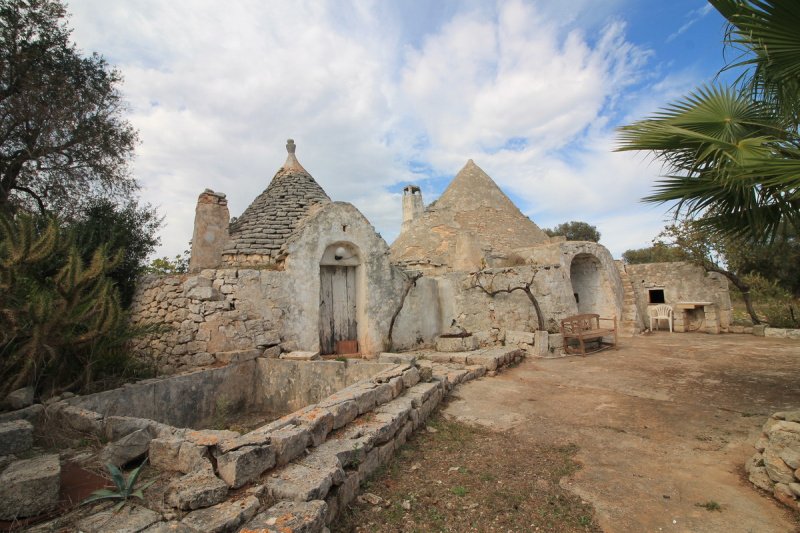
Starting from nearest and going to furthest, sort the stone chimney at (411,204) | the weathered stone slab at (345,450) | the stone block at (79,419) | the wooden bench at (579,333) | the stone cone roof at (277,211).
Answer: the weathered stone slab at (345,450)
the stone block at (79,419)
the stone cone roof at (277,211)
the wooden bench at (579,333)
the stone chimney at (411,204)

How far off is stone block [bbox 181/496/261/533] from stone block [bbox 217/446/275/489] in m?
0.20

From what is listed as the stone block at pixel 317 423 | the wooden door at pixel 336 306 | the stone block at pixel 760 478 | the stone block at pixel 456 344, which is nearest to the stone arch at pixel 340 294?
the wooden door at pixel 336 306

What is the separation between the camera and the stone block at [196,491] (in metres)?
2.30

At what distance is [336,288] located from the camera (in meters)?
9.65

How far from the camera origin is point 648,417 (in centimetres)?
485

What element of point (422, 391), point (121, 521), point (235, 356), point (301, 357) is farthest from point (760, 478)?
point (235, 356)

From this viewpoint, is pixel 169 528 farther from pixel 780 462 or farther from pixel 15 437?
pixel 780 462

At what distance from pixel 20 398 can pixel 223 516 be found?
339cm

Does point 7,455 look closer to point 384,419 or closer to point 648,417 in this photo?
point 384,419

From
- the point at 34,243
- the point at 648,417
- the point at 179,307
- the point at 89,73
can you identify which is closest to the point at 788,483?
the point at 648,417

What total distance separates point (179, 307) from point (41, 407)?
3425 millimetres

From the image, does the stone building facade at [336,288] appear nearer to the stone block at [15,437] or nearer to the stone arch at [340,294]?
the stone arch at [340,294]

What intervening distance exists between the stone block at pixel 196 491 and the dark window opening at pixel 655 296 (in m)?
15.5

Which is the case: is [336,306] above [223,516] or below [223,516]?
above
